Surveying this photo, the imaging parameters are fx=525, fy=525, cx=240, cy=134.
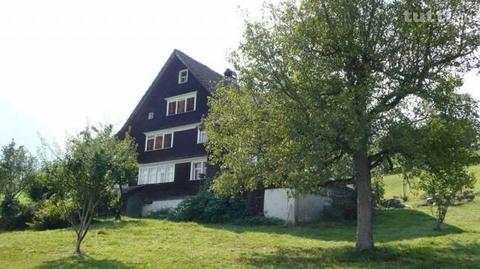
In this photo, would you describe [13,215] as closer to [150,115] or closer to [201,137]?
[201,137]

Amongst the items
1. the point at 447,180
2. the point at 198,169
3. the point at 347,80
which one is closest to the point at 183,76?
the point at 198,169

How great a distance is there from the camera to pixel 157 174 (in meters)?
47.1

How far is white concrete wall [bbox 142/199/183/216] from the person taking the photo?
142 feet

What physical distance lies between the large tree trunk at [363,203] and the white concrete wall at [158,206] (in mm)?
24898

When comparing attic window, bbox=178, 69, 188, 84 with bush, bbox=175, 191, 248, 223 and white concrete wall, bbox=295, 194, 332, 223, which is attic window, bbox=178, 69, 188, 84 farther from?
white concrete wall, bbox=295, 194, 332, 223

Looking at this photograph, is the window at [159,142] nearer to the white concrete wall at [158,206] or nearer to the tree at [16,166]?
the white concrete wall at [158,206]

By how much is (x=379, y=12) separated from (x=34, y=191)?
3123 cm

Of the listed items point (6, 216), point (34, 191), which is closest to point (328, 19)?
point (6, 216)

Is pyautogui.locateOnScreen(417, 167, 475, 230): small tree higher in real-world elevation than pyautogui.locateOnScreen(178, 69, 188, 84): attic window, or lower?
lower

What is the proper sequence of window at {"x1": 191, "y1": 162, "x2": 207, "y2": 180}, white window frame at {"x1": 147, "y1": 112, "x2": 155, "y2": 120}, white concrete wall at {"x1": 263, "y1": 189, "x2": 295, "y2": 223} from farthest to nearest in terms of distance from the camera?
white window frame at {"x1": 147, "y1": 112, "x2": 155, "y2": 120}, window at {"x1": 191, "y1": 162, "x2": 207, "y2": 180}, white concrete wall at {"x1": 263, "y1": 189, "x2": 295, "y2": 223}

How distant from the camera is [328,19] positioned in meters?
19.1

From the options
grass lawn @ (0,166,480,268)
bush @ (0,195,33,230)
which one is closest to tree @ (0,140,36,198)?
bush @ (0,195,33,230)

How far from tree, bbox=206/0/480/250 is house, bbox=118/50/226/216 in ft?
71.6

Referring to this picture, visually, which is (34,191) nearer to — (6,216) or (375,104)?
(6,216)
